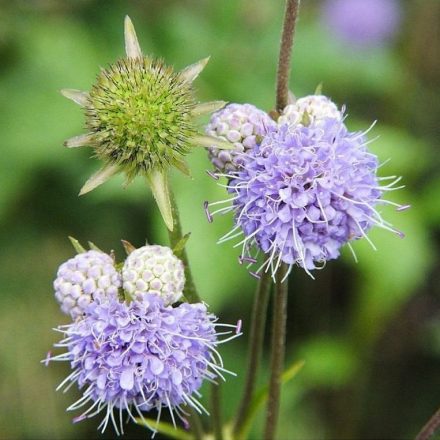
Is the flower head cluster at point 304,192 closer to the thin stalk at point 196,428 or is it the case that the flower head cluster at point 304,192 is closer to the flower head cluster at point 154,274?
the flower head cluster at point 154,274

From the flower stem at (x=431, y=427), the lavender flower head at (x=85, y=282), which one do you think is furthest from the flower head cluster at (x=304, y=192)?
the flower stem at (x=431, y=427)

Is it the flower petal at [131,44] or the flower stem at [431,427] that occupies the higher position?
the flower petal at [131,44]

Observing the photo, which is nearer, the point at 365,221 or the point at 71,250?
the point at 365,221

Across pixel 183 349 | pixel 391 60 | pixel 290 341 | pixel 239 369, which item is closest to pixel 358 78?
pixel 391 60

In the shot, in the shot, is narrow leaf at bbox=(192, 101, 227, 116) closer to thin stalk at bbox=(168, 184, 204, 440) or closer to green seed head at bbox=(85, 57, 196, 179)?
green seed head at bbox=(85, 57, 196, 179)

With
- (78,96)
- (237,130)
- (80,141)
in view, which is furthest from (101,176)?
(237,130)

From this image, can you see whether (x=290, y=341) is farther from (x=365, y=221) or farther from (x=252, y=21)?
(x=365, y=221)

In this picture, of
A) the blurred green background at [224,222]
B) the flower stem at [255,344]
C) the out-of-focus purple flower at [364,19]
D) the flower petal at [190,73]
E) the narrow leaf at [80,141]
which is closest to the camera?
the narrow leaf at [80,141]
